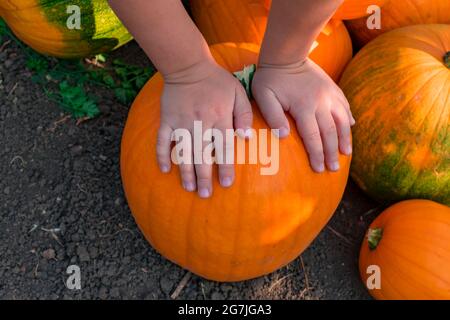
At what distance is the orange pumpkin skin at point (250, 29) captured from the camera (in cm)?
163

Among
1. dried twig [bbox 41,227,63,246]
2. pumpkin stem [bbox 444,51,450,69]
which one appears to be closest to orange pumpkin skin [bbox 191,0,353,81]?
pumpkin stem [bbox 444,51,450,69]

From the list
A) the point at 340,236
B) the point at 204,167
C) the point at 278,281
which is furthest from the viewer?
the point at 340,236

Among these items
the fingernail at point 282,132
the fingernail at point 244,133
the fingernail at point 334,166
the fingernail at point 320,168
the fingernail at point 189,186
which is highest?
the fingernail at point 244,133

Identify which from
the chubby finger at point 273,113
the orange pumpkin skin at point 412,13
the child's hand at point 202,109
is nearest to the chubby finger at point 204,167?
the child's hand at point 202,109

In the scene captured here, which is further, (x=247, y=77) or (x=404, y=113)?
(x=404, y=113)

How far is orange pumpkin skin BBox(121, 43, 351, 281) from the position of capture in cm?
125

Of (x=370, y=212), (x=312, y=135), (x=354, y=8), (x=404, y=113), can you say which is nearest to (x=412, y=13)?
(x=354, y=8)

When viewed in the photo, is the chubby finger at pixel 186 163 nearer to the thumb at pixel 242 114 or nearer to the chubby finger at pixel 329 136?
the thumb at pixel 242 114

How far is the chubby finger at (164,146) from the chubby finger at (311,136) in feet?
1.02

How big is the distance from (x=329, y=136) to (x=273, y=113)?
0.16 m

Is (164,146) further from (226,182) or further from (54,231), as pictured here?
(54,231)

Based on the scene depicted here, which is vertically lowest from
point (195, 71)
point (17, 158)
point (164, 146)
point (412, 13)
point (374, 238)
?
point (374, 238)

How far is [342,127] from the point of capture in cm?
133

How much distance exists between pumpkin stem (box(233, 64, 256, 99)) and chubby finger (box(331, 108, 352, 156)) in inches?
8.7
